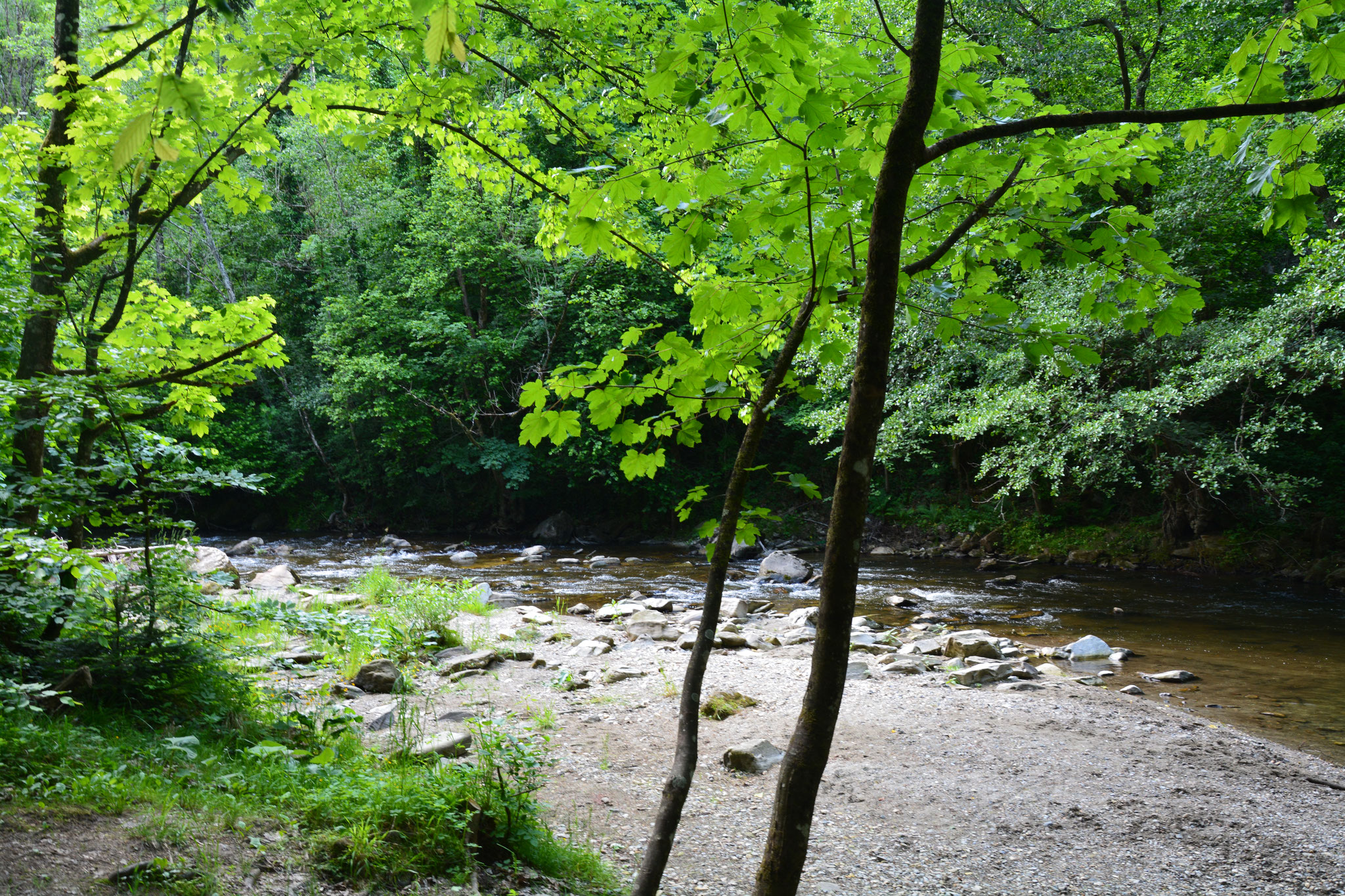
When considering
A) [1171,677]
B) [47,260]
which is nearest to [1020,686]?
[1171,677]

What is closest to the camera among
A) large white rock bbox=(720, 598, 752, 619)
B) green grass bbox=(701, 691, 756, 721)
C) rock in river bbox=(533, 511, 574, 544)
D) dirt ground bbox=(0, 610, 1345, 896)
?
dirt ground bbox=(0, 610, 1345, 896)

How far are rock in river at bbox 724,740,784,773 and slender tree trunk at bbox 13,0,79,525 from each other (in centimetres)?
437

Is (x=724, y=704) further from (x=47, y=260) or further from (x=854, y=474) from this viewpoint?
(x=47, y=260)

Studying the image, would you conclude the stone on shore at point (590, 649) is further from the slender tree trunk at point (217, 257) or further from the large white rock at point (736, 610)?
the slender tree trunk at point (217, 257)

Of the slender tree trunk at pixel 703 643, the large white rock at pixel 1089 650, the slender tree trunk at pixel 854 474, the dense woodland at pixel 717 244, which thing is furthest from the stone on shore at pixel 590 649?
the slender tree trunk at pixel 854 474

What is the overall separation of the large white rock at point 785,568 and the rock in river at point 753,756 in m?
9.45

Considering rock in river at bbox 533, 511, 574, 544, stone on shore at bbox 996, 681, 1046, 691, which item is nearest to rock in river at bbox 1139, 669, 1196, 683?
stone on shore at bbox 996, 681, 1046, 691

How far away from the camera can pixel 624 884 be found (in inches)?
126

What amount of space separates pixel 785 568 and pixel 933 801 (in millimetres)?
10309

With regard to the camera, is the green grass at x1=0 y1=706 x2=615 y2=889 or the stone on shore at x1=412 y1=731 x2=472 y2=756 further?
the stone on shore at x1=412 y1=731 x2=472 y2=756

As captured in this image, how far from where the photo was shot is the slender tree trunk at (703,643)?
2.19 metres

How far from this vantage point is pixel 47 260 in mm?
4695

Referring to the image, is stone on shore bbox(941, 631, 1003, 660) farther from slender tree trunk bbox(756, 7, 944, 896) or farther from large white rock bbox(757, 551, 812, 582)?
slender tree trunk bbox(756, 7, 944, 896)

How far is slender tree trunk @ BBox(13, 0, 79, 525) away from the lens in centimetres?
435
